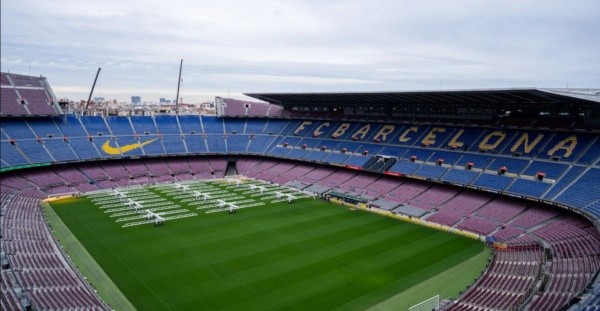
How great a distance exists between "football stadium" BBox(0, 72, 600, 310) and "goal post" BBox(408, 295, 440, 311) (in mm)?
240

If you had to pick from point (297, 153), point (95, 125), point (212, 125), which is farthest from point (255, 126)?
point (95, 125)

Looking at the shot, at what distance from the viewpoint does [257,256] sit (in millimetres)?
32031

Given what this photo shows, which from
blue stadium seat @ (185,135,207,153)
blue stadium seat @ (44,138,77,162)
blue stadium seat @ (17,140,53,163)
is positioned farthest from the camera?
blue stadium seat @ (185,135,207,153)

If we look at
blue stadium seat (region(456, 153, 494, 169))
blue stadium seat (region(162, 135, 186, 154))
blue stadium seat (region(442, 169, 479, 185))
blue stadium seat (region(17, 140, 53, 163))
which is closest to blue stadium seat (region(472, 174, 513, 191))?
blue stadium seat (region(442, 169, 479, 185))

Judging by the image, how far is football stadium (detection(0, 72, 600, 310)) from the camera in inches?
1015

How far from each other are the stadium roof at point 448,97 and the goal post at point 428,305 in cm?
2333

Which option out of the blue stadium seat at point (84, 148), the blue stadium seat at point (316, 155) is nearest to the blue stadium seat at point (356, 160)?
the blue stadium seat at point (316, 155)

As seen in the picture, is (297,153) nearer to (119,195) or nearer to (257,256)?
(119,195)

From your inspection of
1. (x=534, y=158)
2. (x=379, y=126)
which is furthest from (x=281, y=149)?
(x=534, y=158)

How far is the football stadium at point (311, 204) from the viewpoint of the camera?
25.8 meters

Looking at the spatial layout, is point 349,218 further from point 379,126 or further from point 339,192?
point 379,126

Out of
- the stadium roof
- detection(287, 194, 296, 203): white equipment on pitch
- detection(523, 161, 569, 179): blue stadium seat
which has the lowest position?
detection(287, 194, 296, 203): white equipment on pitch

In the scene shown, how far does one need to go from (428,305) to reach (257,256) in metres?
13.2

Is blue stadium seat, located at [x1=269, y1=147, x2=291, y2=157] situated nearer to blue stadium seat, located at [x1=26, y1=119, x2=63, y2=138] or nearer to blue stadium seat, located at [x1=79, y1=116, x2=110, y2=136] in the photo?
blue stadium seat, located at [x1=79, y1=116, x2=110, y2=136]
